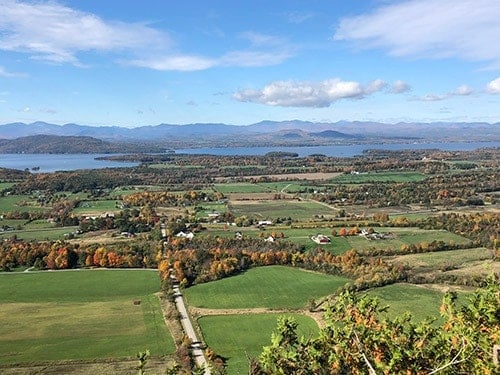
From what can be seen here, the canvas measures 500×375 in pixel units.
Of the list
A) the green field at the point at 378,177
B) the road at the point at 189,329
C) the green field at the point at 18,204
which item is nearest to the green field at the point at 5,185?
the green field at the point at 18,204

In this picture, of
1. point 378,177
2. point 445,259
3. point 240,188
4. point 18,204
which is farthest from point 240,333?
point 378,177

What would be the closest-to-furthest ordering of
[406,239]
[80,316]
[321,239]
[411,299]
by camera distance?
[80,316] < [411,299] < [321,239] < [406,239]

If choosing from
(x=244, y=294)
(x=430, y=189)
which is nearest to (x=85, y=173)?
(x=430, y=189)

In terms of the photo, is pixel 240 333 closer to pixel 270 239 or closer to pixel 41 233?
pixel 270 239

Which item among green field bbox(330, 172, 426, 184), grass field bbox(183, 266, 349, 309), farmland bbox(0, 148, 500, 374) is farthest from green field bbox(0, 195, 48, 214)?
green field bbox(330, 172, 426, 184)

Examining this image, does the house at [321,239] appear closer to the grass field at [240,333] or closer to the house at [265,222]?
the house at [265,222]

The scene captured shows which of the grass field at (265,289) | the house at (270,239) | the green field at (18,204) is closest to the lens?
the grass field at (265,289)
